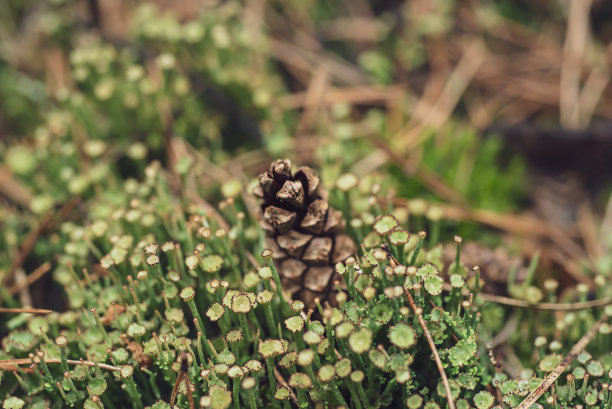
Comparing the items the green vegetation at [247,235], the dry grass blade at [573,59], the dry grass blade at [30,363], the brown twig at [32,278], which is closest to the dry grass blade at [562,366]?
the green vegetation at [247,235]

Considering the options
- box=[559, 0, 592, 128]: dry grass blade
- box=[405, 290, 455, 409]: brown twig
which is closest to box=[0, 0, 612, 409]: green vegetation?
box=[405, 290, 455, 409]: brown twig

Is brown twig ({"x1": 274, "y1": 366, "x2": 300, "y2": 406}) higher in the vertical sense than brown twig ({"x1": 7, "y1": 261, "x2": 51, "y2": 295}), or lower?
lower

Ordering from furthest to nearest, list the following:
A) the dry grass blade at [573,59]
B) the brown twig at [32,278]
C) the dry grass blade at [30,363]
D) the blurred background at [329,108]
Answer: the dry grass blade at [573,59] → the blurred background at [329,108] → the brown twig at [32,278] → the dry grass blade at [30,363]

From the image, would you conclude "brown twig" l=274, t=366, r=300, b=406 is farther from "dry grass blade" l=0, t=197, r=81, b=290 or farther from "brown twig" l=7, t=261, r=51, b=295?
"dry grass blade" l=0, t=197, r=81, b=290

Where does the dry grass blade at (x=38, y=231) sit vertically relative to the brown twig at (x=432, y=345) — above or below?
above

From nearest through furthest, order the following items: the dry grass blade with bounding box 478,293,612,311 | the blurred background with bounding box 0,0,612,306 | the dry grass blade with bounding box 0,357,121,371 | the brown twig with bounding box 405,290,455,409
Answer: the brown twig with bounding box 405,290,455,409, the dry grass blade with bounding box 0,357,121,371, the dry grass blade with bounding box 478,293,612,311, the blurred background with bounding box 0,0,612,306

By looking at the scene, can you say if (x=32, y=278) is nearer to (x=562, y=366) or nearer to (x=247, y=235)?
(x=247, y=235)

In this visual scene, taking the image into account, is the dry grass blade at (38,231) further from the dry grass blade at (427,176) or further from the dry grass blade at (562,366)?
the dry grass blade at (562,366)
